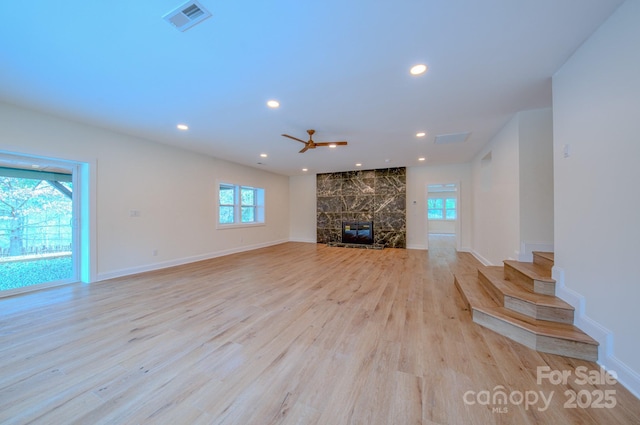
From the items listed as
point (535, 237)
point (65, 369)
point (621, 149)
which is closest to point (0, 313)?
point (65, 369)

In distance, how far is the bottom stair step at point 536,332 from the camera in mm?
1853

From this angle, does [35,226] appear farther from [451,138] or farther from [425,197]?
[425,197]

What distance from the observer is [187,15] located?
1658mm

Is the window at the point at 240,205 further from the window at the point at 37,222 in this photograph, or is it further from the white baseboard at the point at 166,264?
the window at the point at 37,222

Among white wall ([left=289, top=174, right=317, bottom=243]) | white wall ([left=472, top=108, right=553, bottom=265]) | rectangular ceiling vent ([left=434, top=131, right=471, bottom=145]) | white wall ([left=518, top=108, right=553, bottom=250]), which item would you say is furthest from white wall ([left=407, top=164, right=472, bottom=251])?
white wall ([left=518, top=108, right=553, bottom=250])

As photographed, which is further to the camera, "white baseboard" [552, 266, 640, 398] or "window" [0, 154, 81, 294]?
"window" [0, 154, 81, 294]

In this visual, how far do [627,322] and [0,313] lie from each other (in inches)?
230

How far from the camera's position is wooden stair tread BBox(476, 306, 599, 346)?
6.19ft

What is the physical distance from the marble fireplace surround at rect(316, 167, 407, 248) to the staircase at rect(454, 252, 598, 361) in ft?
14.2

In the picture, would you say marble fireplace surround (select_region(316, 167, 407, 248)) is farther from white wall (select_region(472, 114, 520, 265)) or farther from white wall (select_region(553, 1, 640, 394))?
white wall (select_region(553, 1, 640, 394))

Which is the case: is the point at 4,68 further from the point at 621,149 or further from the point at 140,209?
the point at 621,149

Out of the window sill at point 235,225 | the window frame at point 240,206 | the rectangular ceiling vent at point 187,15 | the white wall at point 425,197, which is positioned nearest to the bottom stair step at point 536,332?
the rectangular ceiling vent at point 187,15

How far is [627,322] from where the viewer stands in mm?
1580

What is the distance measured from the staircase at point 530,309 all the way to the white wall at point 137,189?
17.8 ft
